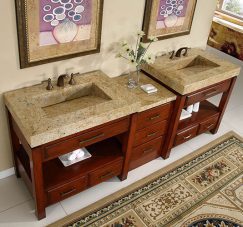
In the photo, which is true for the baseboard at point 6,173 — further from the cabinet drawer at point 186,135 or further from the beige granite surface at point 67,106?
the cabinet drawer at point 186,135

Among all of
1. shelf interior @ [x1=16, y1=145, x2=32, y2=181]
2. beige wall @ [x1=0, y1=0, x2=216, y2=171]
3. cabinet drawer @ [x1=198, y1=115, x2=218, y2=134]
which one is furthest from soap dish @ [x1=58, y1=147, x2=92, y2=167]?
cabinet drawer @ [x1=198, y1=115, x2=218, y2=134]

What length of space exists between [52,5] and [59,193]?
1.29 meters

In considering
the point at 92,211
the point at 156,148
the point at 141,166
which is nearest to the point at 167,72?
the point at 156,148

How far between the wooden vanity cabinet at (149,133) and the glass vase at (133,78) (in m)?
0.29

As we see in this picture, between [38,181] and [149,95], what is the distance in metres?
1.07

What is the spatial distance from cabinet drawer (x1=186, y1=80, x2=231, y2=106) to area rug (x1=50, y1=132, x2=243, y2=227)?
23.2 inches

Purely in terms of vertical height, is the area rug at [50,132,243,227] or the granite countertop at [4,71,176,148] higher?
the granite countertop at [4,71,176,148]

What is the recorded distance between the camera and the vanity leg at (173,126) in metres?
2.45

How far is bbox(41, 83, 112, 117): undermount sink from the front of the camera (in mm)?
2121

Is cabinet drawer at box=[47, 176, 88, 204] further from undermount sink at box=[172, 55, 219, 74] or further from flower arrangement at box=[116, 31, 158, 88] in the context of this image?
undermount sink at box=[172, 55, 219, 74]

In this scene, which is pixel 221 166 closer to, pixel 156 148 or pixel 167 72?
pixel 156 148

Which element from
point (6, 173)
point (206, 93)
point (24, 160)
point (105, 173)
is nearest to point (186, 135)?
point (206, 93)

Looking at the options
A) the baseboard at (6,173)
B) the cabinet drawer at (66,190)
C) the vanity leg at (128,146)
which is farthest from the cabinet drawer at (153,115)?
the baseboard at (6,173)

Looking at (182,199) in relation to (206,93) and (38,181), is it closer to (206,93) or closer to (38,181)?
(206,93)
